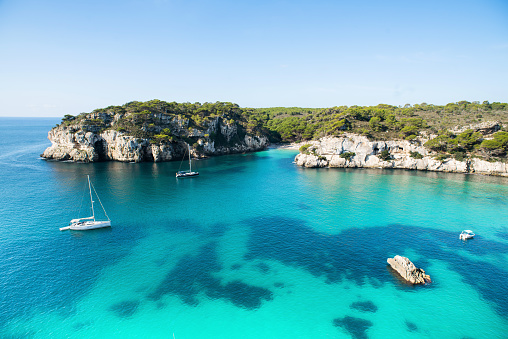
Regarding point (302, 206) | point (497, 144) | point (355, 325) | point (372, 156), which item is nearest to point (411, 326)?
point (355, 325)

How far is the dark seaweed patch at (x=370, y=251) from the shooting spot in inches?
1054

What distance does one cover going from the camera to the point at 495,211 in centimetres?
4475

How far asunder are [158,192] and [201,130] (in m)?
54.4

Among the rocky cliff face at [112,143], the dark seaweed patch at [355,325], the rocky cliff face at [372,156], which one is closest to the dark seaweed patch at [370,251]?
the dark seaweed patch at [355,325]

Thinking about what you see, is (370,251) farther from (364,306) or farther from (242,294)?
(242,294)

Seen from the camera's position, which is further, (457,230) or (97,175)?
(97,175)

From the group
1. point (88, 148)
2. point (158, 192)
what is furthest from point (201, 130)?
point (158, 192)

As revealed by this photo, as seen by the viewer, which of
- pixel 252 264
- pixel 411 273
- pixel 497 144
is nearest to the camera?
pixel 411 273

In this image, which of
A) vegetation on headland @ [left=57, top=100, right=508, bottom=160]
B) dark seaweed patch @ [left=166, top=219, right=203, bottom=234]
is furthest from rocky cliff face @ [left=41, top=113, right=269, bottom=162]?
dark seaweed patch @ [left=166, top=219, right=203, bottom=234]

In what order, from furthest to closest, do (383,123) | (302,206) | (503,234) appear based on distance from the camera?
(383,123) → (302,206) → (503,234)

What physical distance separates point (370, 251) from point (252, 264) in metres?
15.5

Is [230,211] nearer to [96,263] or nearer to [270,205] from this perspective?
[270,205]

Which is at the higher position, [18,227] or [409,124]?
[409,124]

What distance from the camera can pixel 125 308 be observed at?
22.6 meters
